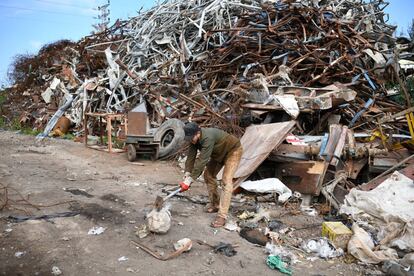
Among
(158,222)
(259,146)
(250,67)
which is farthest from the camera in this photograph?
(250,67)

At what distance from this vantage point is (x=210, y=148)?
4.47 m

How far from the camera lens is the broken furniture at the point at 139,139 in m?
8.02

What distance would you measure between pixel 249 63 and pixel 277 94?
262cm

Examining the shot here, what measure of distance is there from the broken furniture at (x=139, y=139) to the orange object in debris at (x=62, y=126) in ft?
13.8

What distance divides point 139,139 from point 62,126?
17.1 ft

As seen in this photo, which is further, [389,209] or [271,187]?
[271,187]

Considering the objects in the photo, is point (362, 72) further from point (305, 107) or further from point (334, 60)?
point (305, 107)

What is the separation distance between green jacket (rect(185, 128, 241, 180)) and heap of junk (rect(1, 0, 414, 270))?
96 centimetres

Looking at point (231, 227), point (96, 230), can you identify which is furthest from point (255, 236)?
point (96, 230)

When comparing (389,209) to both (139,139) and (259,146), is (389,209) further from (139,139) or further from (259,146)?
(139,139)

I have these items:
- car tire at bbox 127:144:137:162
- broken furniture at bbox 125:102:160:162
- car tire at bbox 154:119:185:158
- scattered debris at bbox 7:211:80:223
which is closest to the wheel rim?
car tire at bbox 154:119:185:158

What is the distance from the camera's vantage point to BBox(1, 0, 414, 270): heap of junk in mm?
5918

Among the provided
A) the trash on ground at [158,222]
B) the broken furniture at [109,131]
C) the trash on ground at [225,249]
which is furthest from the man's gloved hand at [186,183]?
the broken furniture at [109,131]

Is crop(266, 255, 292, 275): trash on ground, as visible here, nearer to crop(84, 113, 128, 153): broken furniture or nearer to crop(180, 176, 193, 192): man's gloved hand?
crop(180, 176, 193, 192): man's gloved hand
